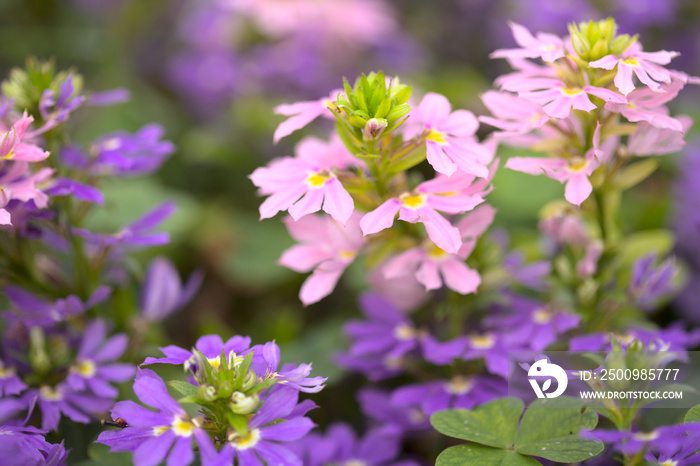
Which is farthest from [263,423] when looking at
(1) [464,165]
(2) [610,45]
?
(2) [610,45]

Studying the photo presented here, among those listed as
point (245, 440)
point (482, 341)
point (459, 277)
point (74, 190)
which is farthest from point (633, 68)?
point (74, 190)

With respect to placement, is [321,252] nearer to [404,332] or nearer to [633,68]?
[404,332]

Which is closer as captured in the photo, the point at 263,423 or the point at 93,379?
the point at 263,423

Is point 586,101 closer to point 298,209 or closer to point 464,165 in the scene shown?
point 464,165

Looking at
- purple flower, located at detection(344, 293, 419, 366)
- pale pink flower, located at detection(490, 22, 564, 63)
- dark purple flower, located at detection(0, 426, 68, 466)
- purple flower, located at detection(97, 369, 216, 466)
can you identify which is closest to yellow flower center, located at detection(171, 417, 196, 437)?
purple flower, located at detection(97, 369, 216, 466)

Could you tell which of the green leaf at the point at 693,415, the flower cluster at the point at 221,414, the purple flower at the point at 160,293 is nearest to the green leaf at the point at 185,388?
the flower cluster at the point at 221,414

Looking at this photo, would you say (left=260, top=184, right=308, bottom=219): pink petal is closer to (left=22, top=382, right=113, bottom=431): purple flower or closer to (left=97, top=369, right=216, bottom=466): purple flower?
(left=97, top=369, right=216, bottom=466): purple flower
